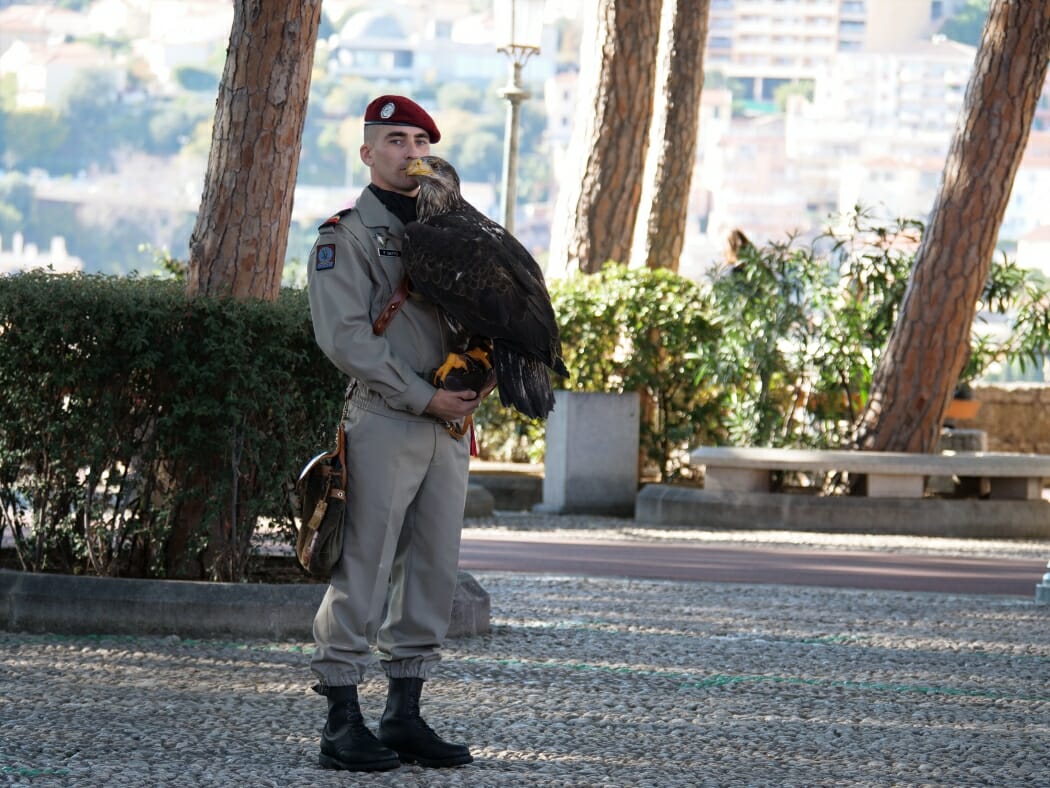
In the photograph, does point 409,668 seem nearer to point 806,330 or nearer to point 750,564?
point 750,564

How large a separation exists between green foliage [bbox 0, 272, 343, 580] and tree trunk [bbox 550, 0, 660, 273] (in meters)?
9.33

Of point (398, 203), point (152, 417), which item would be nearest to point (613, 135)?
point (152, 417)

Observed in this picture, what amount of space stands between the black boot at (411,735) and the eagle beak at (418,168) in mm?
1356

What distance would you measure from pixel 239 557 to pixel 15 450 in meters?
0.95

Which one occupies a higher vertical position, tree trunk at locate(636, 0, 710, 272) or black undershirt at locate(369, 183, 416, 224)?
tree trunk at locate(636, 0, 710, 272)

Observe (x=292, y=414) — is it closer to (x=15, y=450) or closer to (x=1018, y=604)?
(x=15, y=450)

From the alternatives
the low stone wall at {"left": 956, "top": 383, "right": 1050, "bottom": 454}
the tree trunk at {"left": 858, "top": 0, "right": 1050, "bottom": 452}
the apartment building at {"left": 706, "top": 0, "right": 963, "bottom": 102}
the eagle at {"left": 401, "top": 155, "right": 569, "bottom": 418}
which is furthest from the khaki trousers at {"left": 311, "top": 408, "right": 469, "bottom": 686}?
the apartment building at {"left": 706, "top": 0, "right": 963, "bottom": 102}

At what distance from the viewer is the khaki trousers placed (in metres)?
4.61

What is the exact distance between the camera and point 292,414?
6.77m

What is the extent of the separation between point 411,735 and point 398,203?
1.43 metres

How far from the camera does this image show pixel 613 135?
1597 cm

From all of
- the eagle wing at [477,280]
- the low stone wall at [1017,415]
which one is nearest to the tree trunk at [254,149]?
the eagle wing at [477,280]

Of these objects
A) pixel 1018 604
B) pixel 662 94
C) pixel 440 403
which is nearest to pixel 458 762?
pixel 440 403

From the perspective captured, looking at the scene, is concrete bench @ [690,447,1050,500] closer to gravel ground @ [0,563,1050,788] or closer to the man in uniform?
gravel ground @ [0,563,1050,788]
